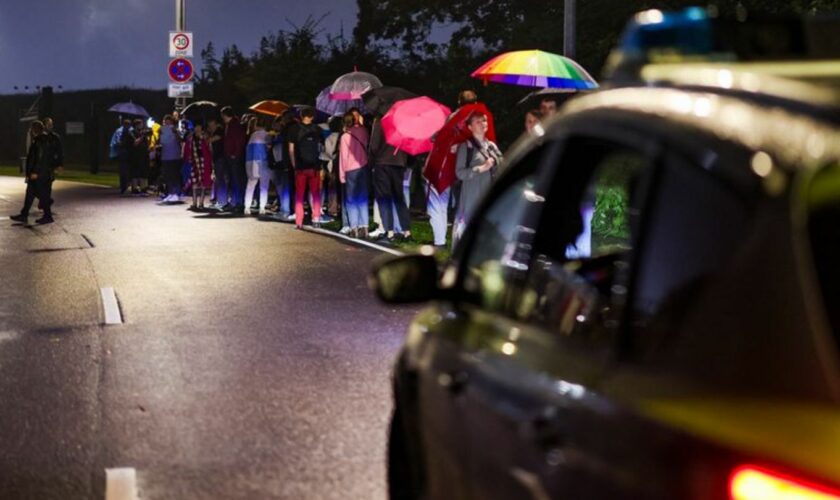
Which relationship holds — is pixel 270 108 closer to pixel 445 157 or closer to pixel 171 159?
pixel 171 159

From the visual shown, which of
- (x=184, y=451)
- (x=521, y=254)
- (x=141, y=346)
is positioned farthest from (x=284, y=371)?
(x=521, y=254)

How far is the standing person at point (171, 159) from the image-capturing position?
31.9 m

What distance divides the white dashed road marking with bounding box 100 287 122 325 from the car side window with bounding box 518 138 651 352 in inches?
322

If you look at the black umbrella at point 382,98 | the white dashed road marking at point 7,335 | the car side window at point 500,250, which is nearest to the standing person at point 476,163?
the white dashed road marking at point 7,335

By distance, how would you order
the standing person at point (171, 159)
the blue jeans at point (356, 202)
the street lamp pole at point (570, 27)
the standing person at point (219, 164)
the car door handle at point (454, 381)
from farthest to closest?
the standing person at point (171, 159) < the standing person at point (219, 164) < the blue jeans at point (356, 202) < the street lamp pole at point (570, 27) < the car door handle at point (454, 381)

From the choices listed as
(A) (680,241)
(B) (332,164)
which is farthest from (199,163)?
(A) (680,241)

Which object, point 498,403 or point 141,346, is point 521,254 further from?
point 141,346

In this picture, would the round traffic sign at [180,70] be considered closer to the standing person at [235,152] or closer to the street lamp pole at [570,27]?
the standing person at [235,152]

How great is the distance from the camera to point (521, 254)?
3.66 m

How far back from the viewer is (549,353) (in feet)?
9.83

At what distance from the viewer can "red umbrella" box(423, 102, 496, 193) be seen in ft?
53.0

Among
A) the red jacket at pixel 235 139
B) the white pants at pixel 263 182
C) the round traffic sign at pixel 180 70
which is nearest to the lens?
the white pants at pixel 263 182

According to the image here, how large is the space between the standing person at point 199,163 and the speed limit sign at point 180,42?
6.26 m

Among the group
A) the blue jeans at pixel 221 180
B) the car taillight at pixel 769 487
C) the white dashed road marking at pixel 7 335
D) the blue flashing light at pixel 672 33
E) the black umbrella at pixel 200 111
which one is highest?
the blue flashing light at pixel 672 33
